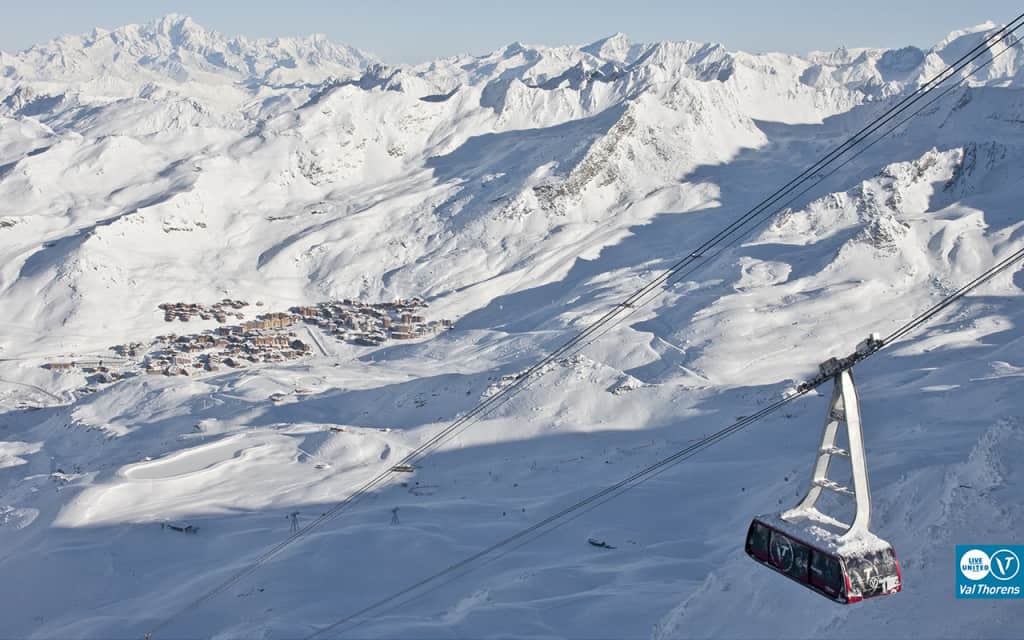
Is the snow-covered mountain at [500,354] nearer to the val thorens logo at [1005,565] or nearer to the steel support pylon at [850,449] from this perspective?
the val thorens logo at [1005,565]

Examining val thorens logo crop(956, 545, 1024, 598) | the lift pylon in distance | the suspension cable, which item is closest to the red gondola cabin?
the lift pylon in distance

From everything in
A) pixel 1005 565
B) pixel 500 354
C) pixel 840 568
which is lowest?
pixel 500 354

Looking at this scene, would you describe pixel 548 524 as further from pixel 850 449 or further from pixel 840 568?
pixel 850 449

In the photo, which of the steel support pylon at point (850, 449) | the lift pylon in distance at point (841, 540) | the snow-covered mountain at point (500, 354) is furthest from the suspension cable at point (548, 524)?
the steel support pylon at point (850, 449)

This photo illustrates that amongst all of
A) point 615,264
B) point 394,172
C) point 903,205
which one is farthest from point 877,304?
point 394,172

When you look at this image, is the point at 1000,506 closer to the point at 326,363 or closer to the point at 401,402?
the point at 401,402

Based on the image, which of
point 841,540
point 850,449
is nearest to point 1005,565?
point 841,540
